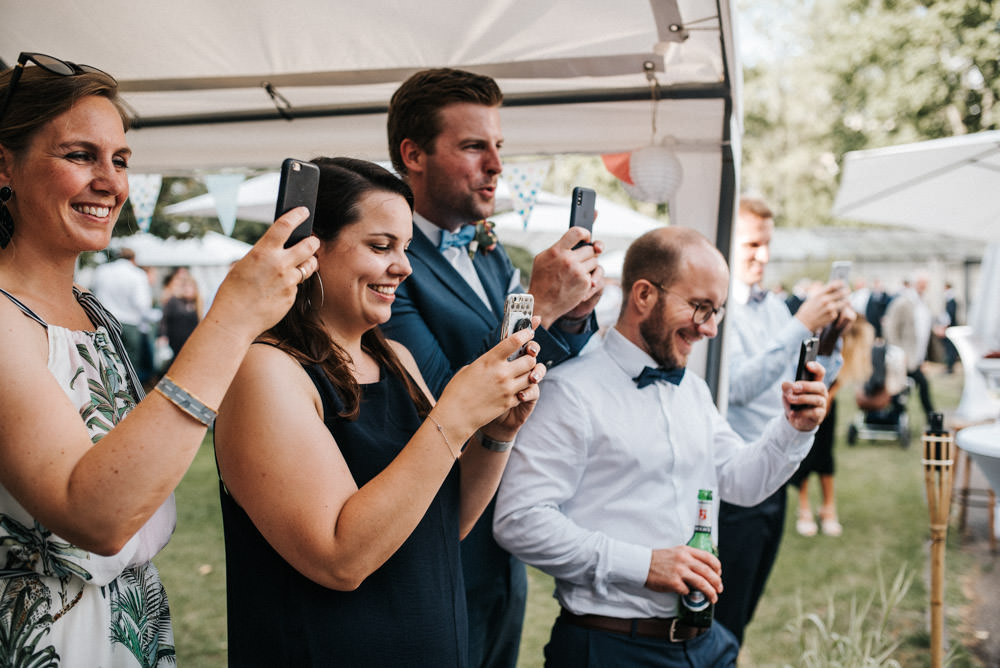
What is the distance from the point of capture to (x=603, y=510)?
1.95m

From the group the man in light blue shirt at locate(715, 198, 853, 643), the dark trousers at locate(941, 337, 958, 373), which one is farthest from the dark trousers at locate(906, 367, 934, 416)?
the man in light blue shirt at locate(715, 198, 853, 643)

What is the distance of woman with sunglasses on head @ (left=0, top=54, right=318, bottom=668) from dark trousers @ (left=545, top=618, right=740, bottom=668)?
940 millimetres

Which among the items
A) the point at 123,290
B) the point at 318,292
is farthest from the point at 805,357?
the point at 123,290

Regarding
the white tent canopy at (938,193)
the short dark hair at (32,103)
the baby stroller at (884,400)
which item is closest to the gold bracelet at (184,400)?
the short dark hair at (32,103)

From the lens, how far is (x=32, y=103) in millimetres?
1297

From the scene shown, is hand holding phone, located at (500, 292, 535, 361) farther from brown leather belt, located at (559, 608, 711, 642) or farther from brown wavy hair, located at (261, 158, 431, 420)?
brown leather belt, located at (559, 608, 711, 642)

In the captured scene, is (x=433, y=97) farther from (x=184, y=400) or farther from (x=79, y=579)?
(x=79, y=579)

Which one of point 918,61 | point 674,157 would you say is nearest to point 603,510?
point 674,157

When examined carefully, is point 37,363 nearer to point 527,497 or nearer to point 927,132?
point 527,497

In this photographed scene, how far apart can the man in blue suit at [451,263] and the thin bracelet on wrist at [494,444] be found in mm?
368

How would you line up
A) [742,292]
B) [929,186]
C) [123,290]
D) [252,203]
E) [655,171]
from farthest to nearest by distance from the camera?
[123,290] < [929,186] < [252,203] < [742,292] < [655,171]

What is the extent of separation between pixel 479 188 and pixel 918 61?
15528 millimetres

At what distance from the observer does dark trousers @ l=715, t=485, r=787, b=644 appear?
10.1 feet

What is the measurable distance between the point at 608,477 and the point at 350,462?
86 centimetres
